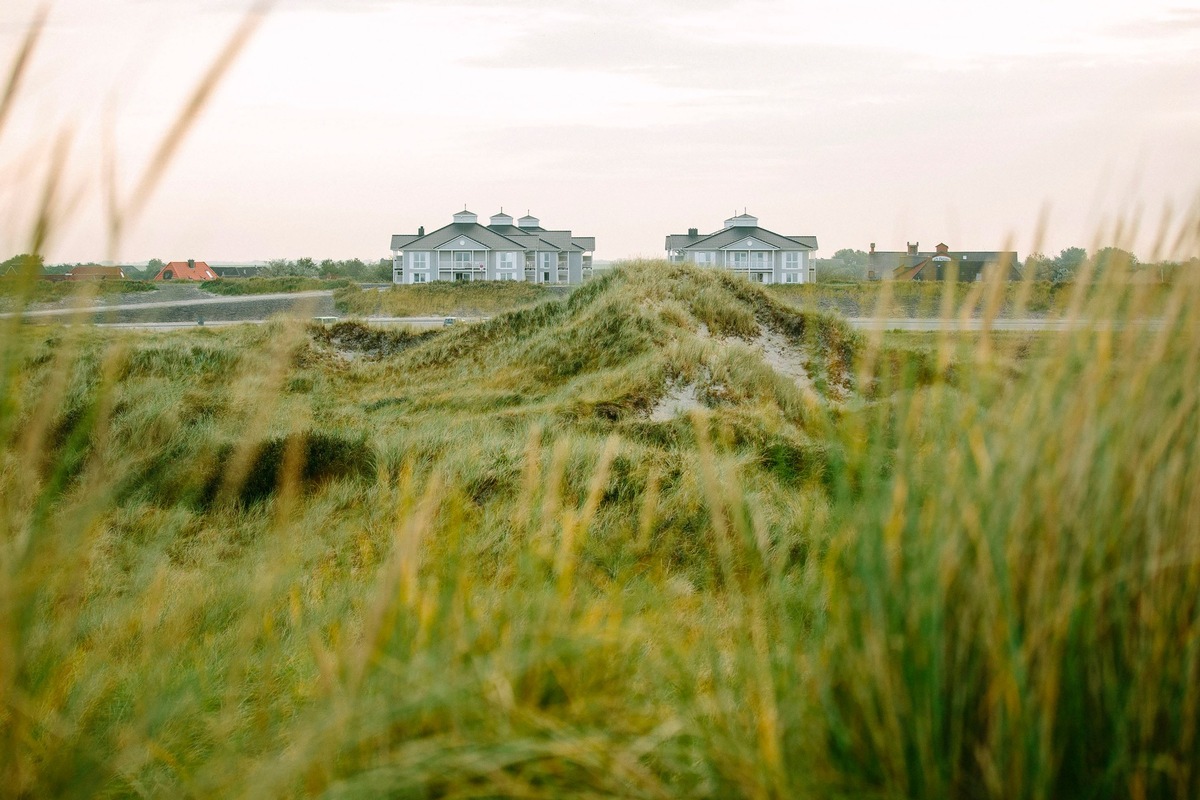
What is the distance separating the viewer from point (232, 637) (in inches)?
133

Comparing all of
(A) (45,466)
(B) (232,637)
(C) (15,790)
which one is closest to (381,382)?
(A) (45,466)

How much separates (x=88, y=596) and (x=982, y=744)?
4003 millimetres

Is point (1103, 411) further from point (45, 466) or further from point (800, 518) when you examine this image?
point (45, 466)

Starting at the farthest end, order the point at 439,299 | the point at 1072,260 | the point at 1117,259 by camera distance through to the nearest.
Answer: the point at 439,299, the point at 1072,260, the point at 1117,259

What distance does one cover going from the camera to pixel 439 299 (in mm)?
32594

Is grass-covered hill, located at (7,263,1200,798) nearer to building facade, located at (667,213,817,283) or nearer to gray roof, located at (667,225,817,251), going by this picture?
building facade, located at (667,213,817,283)

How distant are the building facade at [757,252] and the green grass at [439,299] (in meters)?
17.1

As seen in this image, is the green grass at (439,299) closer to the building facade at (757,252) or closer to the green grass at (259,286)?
the green grass at (259,286)

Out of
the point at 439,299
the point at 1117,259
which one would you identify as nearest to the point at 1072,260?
the point at 1117,259

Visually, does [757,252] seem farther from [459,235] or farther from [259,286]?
[259,286]

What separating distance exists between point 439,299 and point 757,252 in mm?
23118

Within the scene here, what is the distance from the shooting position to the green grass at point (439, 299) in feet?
102

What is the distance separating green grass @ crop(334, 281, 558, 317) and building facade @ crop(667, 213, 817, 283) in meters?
17.1

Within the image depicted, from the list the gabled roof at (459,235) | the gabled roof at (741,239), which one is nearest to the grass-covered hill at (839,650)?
the gabled roof at (741,239)
